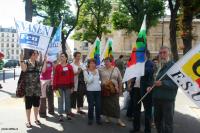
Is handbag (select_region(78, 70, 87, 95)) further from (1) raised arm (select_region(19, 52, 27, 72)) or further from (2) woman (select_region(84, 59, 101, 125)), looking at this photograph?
(1) raised arm (select_region(19, 52, 27, 72))

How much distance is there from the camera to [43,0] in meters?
32.0

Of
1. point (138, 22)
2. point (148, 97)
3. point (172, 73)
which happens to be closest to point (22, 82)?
point (148, 97)

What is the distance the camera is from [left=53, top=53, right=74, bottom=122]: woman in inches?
399

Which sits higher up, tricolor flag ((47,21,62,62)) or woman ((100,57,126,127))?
tricolor flag ((47,21,62,62))

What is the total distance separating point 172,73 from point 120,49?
7192cm

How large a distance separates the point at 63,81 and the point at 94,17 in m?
39.2

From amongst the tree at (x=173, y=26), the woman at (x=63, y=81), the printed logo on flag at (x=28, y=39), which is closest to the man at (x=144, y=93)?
the woman at (x=63, y=81)

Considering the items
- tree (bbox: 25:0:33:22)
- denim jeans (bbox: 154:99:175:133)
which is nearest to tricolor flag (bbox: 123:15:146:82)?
denim jeans (bbox: 154:99:175:133)

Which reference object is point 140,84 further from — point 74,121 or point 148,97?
point 74,121

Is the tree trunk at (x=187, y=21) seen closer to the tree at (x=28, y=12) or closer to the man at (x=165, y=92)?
the tree at (x=28, y=12)

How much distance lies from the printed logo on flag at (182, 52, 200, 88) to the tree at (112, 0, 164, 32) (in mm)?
31202

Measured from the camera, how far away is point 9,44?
166000 mm

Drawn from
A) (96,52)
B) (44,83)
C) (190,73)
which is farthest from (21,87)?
(190,73)

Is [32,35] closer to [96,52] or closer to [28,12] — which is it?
[96,52]
